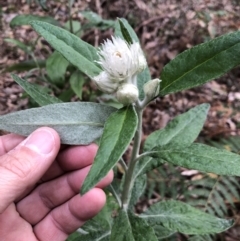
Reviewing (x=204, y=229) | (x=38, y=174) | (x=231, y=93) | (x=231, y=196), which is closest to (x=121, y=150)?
(x=38, y=174)

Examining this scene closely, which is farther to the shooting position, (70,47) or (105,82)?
(70,47)

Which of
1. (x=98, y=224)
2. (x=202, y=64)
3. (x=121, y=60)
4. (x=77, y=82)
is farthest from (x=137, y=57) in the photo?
(x=77, y=82)

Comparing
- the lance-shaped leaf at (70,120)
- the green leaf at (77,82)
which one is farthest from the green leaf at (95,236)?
the green leaf at (77,82)

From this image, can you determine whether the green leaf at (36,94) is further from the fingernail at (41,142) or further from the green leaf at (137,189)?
the green leaf at (137,189)

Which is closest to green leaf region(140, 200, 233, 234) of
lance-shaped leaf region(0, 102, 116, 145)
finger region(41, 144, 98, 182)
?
finger region(41, 144, 98, 182)

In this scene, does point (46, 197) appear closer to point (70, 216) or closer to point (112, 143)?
point (70, 216)

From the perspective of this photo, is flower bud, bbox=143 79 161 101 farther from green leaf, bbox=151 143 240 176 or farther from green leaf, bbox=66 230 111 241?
green leaf, bbox=66 230 111 241
